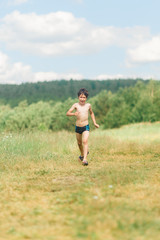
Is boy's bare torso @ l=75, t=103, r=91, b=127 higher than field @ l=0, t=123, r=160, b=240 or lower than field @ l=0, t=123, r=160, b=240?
higher

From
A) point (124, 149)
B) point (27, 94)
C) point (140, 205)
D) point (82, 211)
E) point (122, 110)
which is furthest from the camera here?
point (27, 94)

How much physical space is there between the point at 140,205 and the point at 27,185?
2567 mm

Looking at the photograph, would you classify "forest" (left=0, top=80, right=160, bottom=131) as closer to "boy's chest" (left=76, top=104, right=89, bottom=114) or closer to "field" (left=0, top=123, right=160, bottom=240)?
"boy's chest" (left=76, top=104, right=89, bottom=114)

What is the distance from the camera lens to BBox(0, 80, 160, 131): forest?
4875cm

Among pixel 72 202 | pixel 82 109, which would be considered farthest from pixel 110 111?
pixel 72 202

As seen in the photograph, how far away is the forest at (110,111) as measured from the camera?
48.8 meters

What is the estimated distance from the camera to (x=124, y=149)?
12.8 m

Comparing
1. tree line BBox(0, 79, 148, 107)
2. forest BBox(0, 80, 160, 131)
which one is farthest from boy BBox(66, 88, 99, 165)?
tree line BBox(0, 79, 148, 107)

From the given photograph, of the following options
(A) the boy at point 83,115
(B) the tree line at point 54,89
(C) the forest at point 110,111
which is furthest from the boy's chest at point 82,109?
(B) the tree line at point 54,89

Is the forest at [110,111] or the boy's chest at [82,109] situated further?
the forest at [110,111]

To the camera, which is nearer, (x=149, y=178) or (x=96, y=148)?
(x=149, y=178)

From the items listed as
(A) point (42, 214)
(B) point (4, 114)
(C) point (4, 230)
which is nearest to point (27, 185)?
(A) point (42, 214)

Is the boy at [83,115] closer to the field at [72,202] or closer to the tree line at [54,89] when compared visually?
the field at [72,202]

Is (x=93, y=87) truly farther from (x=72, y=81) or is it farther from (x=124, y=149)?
(x=124, y=149)
